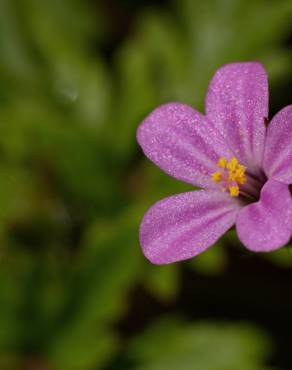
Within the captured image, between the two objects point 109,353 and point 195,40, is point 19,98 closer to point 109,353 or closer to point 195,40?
point 195,40

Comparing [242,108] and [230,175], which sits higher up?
[242,108]

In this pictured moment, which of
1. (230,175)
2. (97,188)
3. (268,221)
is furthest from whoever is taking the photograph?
(97,188)

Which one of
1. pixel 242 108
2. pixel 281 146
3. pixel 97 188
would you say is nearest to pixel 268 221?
pixel 281 146

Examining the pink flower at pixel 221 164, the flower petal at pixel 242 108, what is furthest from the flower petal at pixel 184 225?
the flower petal at pixel 242 108

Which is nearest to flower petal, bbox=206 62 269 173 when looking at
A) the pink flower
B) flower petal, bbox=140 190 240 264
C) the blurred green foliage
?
the pink flower

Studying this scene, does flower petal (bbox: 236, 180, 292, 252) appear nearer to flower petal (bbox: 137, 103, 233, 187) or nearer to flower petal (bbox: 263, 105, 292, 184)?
flower petal (bbox: 263, 105, 292, 184)

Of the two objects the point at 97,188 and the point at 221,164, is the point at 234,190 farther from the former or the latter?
the point at 97,188

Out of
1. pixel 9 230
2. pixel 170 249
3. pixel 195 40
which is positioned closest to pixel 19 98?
pixel 9 230

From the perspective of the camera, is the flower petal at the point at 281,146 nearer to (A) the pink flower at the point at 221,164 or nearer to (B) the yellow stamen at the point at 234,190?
(A) the pink flower at the point at 221,164
